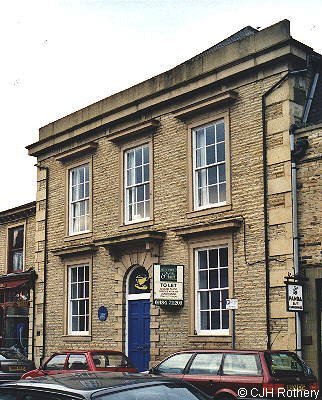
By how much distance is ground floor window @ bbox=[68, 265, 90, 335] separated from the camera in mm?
21906

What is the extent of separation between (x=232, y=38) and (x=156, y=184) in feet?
19.0

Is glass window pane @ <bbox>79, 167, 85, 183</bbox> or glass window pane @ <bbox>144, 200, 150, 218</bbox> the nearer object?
glass window pane @ <bbox>144, 200, 150, 218</bbox>

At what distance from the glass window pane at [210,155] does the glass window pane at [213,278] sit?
9.22 feet

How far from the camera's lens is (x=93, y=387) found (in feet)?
19.1

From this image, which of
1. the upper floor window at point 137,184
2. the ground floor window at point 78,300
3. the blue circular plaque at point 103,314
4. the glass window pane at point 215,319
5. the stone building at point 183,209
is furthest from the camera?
the ground floor window at point 78,300

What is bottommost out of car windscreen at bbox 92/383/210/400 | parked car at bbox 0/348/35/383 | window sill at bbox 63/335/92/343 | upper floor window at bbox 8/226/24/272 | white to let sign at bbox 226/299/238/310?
parked car at bbox 0/348/35/383

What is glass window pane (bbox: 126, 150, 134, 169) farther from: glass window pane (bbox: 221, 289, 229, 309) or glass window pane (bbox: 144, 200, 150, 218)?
glass window pane (bbox: 221, 289, 229, 309)

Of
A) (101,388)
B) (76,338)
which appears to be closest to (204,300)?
(76,338)

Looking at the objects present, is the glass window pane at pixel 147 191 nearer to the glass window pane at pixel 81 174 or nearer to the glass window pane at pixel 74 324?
the glass window pane at pixel 81 174

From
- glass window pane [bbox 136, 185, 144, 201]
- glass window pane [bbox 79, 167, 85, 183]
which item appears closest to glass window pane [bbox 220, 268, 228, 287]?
glass window pane [bbox 136, 185, 144, 201]

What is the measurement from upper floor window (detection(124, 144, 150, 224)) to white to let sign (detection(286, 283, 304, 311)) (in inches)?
235

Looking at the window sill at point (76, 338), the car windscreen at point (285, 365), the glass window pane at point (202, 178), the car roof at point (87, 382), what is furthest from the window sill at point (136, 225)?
the car roof at point (87, 382)

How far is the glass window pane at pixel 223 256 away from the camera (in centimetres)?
1753

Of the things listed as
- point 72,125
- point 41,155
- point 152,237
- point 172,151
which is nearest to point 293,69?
point 172,151
